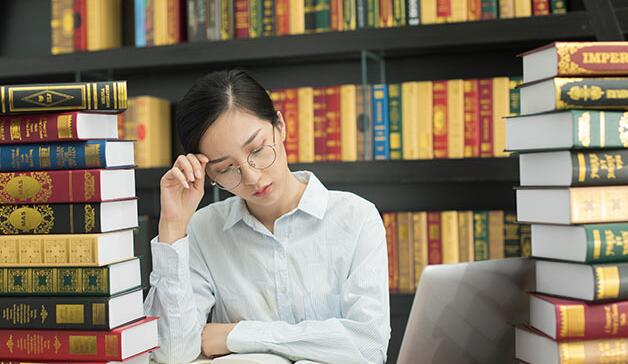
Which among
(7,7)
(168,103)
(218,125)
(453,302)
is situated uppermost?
(7,7)

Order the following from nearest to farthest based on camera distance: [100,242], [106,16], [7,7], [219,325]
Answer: [100,242], [219,325], [106,16], [7,7]

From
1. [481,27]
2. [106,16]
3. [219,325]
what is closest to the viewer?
[219,325]

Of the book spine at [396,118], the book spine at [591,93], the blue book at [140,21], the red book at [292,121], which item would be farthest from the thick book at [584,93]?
the blue book at [140,21]

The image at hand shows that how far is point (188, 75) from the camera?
2.75m

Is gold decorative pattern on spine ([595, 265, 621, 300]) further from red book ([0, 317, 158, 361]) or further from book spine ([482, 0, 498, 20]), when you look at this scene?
book spine ([482, 0, 498, 20])

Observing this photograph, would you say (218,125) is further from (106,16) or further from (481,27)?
(106,16)

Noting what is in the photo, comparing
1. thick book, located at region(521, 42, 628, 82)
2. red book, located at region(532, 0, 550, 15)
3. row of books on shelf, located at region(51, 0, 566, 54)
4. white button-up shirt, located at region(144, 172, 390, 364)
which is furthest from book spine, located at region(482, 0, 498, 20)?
thick book, located at region(521, 42, 628, 82)

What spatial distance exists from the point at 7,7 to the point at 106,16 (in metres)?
0.57

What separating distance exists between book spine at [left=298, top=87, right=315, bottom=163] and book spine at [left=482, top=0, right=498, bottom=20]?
1.88 feet

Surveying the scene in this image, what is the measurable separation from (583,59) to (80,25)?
193cm

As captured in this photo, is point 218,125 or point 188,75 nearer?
point 218,125

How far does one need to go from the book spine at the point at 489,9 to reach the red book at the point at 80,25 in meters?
1.33

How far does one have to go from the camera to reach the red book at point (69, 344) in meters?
1.07

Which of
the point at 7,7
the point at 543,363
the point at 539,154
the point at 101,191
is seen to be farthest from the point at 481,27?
the point at 7,7
